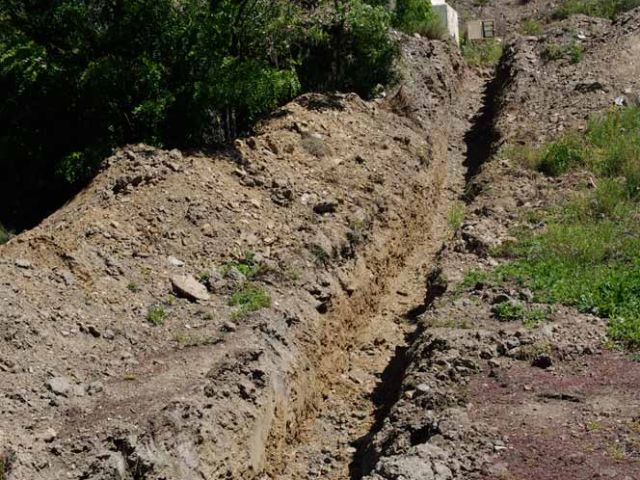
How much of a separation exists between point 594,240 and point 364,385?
3.70 metres

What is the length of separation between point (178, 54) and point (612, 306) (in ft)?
22.6

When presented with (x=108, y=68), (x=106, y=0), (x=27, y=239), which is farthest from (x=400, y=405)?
(x=106, y=0)

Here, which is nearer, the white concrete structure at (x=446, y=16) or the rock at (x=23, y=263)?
the rock at (x=23, y=263)

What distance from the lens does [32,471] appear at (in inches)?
305

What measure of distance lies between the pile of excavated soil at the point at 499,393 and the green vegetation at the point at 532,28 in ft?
46.1

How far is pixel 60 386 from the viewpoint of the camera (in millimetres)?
8828

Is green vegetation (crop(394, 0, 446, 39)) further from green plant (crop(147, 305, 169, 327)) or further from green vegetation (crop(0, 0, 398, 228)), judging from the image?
green plant (crop(147, 305, 169, 327))

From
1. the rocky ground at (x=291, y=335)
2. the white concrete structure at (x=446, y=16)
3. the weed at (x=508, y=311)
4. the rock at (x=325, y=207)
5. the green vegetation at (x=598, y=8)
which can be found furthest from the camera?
the green vegetation at (x=598, y=8)

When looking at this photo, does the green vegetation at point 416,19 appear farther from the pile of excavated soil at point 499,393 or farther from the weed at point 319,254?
the weed at point 319,254

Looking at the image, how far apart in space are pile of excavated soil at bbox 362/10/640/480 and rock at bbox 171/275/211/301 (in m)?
2.33

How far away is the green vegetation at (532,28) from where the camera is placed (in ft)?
90.2

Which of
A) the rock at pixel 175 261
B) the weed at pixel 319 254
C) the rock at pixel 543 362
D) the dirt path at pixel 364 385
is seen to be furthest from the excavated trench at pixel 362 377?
the rock at pixel 175 261

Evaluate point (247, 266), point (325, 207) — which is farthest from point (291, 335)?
point (325, 207)

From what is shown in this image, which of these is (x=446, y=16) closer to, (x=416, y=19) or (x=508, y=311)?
(x=416, y=19)
